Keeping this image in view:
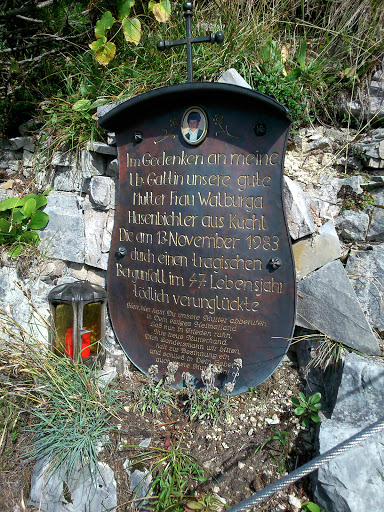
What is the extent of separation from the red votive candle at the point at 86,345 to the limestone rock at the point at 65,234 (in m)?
0.60

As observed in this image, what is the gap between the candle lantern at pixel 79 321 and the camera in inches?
102

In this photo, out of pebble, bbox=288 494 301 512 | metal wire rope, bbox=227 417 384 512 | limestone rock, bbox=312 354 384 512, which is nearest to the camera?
metal wire rope, bbox=227 417 384 512

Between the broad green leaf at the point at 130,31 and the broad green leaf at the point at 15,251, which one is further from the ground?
the broad green leaf at the point at 130,31

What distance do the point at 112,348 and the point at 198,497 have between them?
4.20 feet

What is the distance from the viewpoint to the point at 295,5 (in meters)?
3.39

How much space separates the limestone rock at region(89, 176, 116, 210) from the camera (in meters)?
2.90

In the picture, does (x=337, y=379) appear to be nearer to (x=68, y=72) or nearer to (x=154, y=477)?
(x=154, y=477)

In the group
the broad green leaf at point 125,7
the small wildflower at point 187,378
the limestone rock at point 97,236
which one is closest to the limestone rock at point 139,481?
the small wildflower at point 187,378

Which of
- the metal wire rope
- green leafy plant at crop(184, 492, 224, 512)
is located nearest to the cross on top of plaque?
the metal wire rope

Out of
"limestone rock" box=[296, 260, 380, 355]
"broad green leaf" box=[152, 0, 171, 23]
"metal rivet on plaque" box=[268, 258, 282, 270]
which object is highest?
"broad green leaf" box=[152, 0, 171, 23]

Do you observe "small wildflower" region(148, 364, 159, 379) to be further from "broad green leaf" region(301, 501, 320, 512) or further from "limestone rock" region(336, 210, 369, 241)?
"limestone rock" region(336, 210, 369, 241)

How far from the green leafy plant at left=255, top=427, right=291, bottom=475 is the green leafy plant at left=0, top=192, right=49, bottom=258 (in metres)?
2.16

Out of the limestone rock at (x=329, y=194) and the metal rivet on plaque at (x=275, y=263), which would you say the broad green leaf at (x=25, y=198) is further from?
the limestone rock at (x=329, y=194)

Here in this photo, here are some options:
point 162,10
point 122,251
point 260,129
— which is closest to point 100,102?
point 162,10
